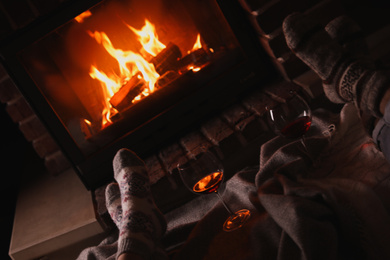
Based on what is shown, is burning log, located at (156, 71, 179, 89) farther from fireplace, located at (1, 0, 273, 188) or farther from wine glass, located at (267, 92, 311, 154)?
wine glass, located at (267, 92, 311, 154)

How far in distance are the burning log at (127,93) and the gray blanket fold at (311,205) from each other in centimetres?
47

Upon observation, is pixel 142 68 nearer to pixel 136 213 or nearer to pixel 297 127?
pixel 136 213

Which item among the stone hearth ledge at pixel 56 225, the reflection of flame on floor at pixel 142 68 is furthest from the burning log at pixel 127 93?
the stone hearth ledge at pixel 56 225

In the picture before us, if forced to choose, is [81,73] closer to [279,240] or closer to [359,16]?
[279,240]

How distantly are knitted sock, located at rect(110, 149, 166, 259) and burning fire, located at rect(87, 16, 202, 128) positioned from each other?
279 mm

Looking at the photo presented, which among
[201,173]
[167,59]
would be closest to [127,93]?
[167,59]

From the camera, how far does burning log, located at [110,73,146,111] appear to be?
1.52 metres

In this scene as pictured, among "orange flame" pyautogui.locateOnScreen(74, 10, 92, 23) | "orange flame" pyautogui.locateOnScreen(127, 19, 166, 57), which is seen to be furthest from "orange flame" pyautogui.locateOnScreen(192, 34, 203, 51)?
"orange flame" pyautogui.locateOnScreen(74, 10, 92, 23)

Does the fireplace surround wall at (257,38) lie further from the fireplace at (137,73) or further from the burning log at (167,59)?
the burning log at (167,59)

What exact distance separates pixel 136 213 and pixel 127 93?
0.55 m

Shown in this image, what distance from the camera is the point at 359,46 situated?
3.93 feet

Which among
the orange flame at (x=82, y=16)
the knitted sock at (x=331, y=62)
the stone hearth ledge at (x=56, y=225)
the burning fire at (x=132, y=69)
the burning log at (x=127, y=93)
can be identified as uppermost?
the orange flame at (x=82, y=16)

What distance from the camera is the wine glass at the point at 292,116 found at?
999 millimetres

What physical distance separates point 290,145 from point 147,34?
704 millimetres
